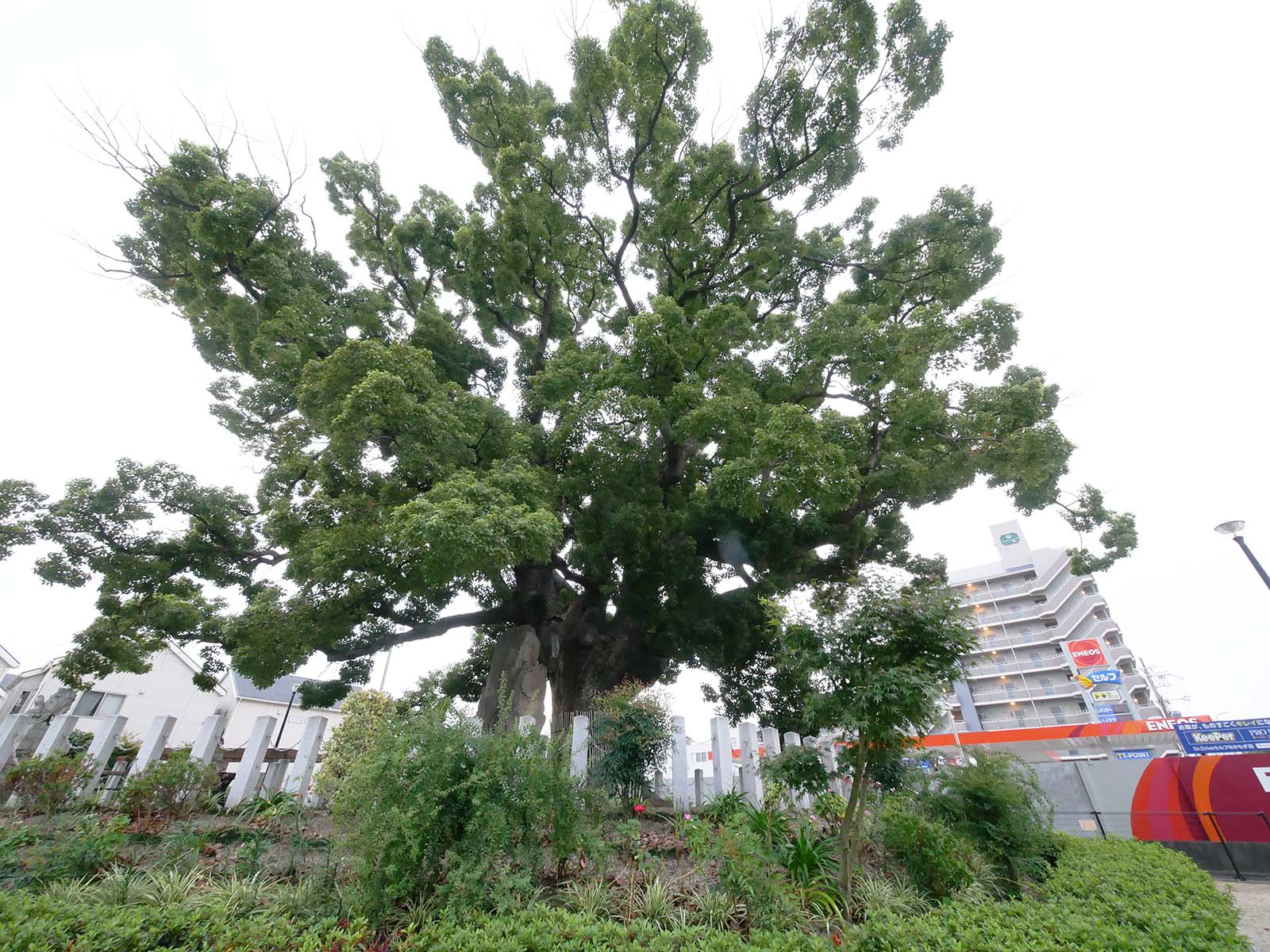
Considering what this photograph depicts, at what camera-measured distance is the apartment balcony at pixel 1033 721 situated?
38.2m

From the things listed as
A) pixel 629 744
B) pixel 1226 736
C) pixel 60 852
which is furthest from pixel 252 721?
pixel 1226 736

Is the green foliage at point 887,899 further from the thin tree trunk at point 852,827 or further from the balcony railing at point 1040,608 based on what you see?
the balcony railing at point 1040,608

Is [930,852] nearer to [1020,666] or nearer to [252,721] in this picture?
[252,721]

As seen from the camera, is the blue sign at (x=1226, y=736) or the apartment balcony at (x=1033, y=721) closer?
the blue sign at (x=1226, y=736)

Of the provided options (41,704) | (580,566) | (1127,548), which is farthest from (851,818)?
(41,704)

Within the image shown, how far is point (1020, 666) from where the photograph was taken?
41.7 metres

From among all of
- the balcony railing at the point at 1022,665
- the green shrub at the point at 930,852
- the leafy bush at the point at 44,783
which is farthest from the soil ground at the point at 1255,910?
the balcony railing at the point at 1022,665

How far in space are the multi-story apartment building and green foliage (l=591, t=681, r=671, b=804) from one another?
38965 millimetres

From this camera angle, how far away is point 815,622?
4.77 m

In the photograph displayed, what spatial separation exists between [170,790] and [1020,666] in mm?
52394

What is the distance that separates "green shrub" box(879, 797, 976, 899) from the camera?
4.47 metres

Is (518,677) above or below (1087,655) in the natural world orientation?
below

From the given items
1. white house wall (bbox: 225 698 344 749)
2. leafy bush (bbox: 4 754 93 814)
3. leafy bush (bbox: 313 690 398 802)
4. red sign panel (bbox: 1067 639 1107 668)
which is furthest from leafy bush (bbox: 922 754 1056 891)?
red sign panel (bbox: 1067 639 1107 668)

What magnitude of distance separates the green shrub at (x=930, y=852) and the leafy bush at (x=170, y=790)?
7.07 meters
